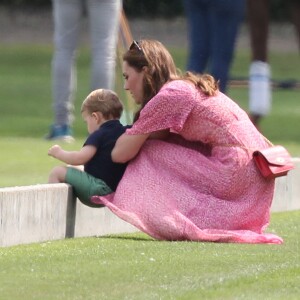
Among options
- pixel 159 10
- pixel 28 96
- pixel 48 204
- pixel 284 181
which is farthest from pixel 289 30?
pixel 48 204

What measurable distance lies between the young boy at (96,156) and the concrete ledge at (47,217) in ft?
0.35

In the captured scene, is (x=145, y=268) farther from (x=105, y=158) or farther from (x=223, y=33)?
(x=223, y=33)

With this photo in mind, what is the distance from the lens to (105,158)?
834cm

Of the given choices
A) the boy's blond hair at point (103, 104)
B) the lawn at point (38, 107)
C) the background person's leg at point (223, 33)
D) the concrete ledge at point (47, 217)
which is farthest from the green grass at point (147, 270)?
the background person's leg at point (223, 33)

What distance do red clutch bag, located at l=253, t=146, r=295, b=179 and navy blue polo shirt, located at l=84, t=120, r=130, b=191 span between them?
2.62 feet

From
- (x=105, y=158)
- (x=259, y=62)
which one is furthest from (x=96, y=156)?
(x=259, y=62)

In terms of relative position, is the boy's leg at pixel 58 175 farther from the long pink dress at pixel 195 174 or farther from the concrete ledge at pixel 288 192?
the concrete ledge at pixel 288 192

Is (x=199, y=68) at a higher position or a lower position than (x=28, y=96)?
higher

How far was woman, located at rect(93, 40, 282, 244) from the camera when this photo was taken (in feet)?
26.5

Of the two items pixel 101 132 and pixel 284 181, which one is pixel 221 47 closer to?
pixel 284 181

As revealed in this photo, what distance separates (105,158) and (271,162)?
95cm

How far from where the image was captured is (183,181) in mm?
8203

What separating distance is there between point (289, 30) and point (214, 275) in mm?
24241

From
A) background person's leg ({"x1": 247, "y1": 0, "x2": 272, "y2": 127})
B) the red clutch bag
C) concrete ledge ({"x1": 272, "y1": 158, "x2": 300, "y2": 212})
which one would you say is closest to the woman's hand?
the red clutch bag
